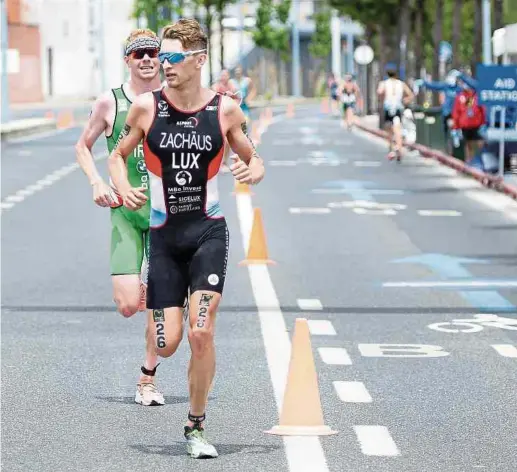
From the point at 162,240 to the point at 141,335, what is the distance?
4.22 meters

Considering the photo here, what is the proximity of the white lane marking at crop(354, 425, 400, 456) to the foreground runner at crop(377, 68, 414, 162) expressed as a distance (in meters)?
29.6

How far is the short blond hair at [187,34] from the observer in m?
8.87

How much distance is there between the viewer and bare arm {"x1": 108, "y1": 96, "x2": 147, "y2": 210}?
892 centimetres

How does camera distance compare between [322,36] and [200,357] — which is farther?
[322,36]

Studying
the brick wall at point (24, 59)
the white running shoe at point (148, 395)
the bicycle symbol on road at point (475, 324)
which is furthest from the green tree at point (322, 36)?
the white running shoe at point (148, 395)

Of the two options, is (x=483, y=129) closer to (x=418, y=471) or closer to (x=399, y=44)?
(x=418, y=471)

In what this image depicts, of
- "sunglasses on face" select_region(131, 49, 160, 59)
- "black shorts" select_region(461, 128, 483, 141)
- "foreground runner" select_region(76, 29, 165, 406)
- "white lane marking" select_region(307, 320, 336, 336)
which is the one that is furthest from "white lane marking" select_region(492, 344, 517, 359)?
"black shorts" select_region(461, 128, 483, 141)

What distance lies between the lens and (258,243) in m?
18.4

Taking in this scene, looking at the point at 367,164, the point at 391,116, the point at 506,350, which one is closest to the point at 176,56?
the point at 506,350

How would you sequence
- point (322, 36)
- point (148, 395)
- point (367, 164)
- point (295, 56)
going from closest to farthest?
point (148, 395)
point (367, 164)
point (322, 36)
point (295, 56)

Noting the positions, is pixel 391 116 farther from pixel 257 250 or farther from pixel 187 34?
pixel 187 34

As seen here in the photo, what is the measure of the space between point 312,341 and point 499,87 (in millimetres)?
17573

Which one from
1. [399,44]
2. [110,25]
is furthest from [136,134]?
[110,25]

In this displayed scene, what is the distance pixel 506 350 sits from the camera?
40.5 ft
